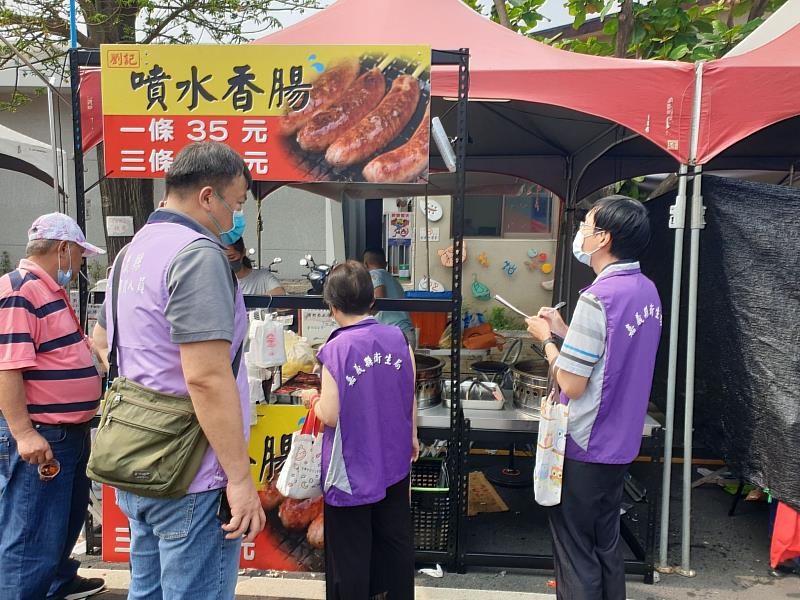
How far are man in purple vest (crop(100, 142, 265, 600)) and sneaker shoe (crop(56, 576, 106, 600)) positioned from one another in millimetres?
1523

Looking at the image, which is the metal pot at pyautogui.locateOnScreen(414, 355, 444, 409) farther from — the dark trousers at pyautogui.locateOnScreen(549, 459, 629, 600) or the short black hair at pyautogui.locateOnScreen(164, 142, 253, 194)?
the short black hair at pyautogui.locateOnScreen(164, 142, 253, 194)

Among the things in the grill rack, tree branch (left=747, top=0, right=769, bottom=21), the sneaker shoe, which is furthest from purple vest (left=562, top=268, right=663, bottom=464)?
tree branch (left=747, top=0, right=769, bottom=21)

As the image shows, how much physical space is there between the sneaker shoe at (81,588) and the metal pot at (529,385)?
2486 mm

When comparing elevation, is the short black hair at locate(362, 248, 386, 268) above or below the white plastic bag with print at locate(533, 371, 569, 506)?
above

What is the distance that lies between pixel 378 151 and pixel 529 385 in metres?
1.58

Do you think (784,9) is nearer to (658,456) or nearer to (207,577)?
(658,456)

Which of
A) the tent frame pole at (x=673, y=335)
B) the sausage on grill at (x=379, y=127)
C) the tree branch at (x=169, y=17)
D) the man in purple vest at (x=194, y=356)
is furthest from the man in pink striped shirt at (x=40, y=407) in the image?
the tree branch at (x=169, y=17)

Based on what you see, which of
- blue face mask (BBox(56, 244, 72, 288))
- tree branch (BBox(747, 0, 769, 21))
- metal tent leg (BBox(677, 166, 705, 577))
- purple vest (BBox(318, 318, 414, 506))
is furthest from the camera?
tree branch (BBox(747, 0, 769, 21))

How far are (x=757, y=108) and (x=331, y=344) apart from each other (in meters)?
2.45

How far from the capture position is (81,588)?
9.48 feet

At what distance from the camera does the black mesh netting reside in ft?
9.32

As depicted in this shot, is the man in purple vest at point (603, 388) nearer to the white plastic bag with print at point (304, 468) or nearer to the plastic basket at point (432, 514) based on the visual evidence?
the plastic basket at point (432, 514)

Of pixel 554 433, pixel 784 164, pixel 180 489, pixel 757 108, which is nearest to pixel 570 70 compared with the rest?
pixel 757 108

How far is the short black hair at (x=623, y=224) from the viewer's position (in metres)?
2.35
